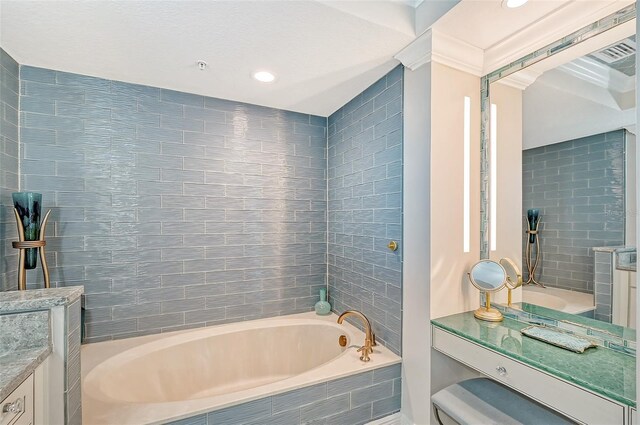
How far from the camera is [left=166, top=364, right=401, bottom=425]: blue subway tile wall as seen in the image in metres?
1.49

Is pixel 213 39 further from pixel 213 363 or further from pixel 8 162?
pixel 213 363

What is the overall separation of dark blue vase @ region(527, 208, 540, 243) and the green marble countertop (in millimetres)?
482

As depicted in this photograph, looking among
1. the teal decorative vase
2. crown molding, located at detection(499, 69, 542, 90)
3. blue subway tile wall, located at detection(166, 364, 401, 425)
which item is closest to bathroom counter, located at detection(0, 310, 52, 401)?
blue subway tile wall, located at detection(166, 364, 401, 425)

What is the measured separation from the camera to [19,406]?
0.98 meters

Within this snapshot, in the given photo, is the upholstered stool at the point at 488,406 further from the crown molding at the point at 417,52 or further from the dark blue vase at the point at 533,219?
the crown molding at the point at 417,52

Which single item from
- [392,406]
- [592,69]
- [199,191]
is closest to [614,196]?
[592,69]

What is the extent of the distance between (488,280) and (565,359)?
491mm

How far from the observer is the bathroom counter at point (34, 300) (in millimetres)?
1088

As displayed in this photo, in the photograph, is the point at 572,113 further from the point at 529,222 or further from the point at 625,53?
the point at 529,222

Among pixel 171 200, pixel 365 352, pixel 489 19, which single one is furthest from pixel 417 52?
pixel 171 200

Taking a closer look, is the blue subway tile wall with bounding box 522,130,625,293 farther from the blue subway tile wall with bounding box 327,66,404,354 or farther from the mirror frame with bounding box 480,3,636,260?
the blue subway tile wall with bounding box 327,66,404,354

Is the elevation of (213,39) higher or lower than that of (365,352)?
higher

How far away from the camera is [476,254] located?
1798mm

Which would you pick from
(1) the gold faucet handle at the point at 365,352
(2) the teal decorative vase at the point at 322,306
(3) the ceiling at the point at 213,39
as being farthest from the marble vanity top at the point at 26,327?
(2) the teal decorative vase at the point at 322,306
